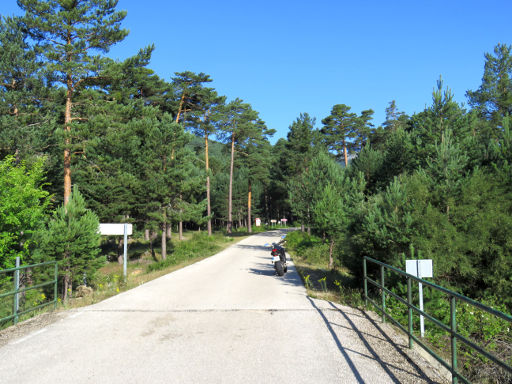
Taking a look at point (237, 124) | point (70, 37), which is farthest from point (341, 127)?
point (70, 37)

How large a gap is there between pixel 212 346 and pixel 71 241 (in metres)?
10.2

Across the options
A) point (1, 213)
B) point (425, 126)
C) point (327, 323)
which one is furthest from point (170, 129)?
point (327, 323)

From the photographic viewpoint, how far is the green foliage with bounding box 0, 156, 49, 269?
17353 mm

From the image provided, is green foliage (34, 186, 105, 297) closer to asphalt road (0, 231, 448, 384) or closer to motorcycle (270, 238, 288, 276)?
asphalt road (0, 231, 448, 384)

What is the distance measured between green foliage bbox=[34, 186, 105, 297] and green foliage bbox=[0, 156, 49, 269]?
5460 mm

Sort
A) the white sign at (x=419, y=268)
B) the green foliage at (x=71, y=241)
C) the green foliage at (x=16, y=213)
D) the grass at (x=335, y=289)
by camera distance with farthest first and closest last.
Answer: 1. the green foliage at (x=16, y=213)
2. the green foliage at (x=71, y=241)
3. the grass at (x=335, y=289)
4. the white sign at (x=419, y=268)

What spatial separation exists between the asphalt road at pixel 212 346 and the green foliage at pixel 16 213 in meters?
12.3

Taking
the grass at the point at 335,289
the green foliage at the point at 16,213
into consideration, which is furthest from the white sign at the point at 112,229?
the grass at the point at 335,289

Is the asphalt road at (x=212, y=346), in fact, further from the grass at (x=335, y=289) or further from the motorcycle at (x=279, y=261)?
the motorcycle at (x=279, y=261)

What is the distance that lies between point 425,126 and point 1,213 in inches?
812

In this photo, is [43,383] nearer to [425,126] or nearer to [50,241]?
[50,241]

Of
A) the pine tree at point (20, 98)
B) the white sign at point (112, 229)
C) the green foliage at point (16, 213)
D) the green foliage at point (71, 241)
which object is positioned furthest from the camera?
the pine tree at point (20, 98)

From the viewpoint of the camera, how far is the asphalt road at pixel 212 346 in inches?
170

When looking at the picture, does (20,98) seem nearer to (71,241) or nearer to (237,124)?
(71,241)
